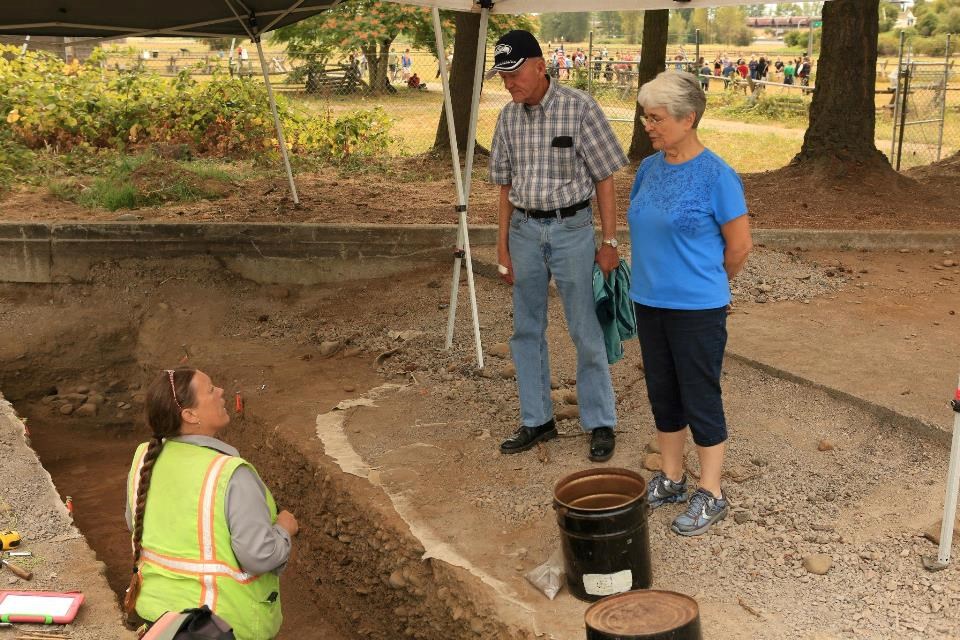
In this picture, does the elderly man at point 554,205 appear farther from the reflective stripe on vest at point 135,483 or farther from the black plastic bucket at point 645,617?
the reflective stripe on vest at point 135,483

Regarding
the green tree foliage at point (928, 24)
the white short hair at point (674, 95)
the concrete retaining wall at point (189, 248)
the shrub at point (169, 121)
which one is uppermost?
the green tree foliage at point (928, 24)

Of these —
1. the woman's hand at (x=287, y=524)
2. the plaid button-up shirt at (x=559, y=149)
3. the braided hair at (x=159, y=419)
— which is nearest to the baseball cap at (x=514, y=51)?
the plaid button-up shirt at (x=559, y=149)

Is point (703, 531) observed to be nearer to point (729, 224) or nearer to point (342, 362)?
point (729, 224)

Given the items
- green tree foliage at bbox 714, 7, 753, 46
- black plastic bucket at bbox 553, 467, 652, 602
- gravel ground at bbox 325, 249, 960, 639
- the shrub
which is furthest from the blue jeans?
green tree foliage at bbox 714, 7, 753, 46

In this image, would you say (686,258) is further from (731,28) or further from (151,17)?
Answer: (731,28)

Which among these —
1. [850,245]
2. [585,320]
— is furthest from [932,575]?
[850,245]

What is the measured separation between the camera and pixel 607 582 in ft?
14.1

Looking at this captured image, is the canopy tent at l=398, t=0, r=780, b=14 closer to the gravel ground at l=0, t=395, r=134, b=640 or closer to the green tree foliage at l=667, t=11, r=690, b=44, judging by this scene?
the gravel ground at l=0, t=395, r=134, b=640

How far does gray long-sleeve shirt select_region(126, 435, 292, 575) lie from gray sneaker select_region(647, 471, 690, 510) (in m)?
2.11

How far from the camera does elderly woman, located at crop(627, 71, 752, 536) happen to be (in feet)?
14.5


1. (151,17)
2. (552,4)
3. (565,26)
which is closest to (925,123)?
(552,4)

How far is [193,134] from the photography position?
15062 mm

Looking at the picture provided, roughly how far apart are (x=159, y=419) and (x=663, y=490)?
2533mm

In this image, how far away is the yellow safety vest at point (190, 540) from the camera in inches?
138
